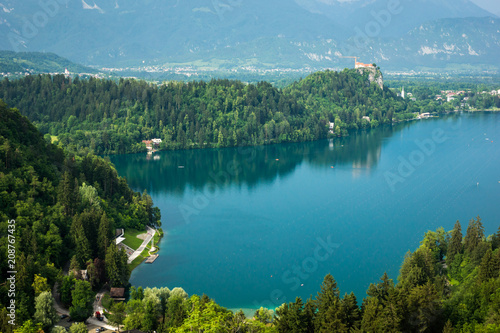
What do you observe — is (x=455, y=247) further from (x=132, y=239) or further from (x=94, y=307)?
(x=132, y=239)

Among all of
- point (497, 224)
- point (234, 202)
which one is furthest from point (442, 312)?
point (234, 202)

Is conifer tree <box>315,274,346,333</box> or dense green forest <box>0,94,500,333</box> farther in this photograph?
dense green forest <box>0,94,500,333</box>

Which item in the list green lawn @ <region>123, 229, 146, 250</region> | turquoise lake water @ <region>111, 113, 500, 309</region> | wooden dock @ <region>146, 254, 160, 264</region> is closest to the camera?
turquoise lake water @ <region>111, 113, 500, 309</region>

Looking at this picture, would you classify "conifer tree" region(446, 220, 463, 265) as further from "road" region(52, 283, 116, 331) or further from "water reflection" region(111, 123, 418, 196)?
"water reflection" region(111, 123, 418, 196)

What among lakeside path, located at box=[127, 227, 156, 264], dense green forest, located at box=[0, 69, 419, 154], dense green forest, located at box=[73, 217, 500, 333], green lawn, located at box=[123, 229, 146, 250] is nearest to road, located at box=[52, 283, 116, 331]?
dense green forest, located at box=[73, 217, 500, 333]

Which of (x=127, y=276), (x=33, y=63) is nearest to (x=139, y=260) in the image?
(x=127, y=276)

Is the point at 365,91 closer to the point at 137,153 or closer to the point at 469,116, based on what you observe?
the point at 469,116
